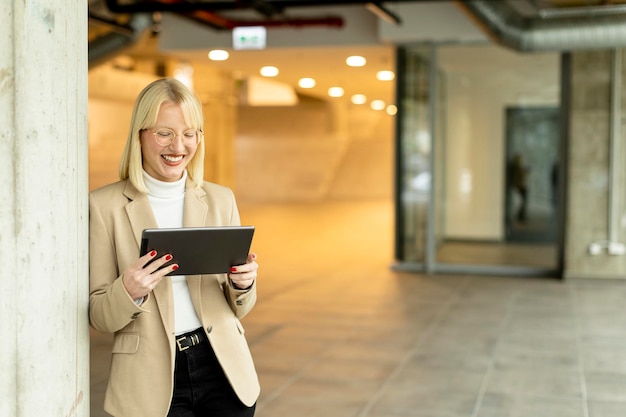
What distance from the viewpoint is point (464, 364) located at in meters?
6.45

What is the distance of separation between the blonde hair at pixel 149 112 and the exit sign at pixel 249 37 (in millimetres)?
9646

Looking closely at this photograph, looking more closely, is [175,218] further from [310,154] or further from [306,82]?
[310,154]

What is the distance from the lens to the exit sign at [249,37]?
11844mm

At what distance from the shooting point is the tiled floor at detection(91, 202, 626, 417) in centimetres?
547

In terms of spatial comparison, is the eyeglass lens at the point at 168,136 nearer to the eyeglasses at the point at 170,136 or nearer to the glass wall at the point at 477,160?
the eyeglasses at the point at 170,136

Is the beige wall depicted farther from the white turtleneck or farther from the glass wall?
A: the white turtleneck

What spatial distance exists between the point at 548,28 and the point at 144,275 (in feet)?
27.3

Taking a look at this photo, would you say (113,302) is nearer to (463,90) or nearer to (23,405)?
(23,405)

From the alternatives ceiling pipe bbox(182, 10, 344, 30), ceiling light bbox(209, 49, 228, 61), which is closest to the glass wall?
ceiling pipe bbox(182, 10, 344, 30)

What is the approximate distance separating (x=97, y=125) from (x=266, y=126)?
431 inches

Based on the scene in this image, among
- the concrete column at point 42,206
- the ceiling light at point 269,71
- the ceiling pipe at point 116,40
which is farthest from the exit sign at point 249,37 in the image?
the concrete column at point 42,206

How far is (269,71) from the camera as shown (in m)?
15.0

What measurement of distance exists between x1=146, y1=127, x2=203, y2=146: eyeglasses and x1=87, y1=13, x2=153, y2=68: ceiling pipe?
952cm

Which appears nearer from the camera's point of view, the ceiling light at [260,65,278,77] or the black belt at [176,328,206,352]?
the black belt at [176,328,206,352]
